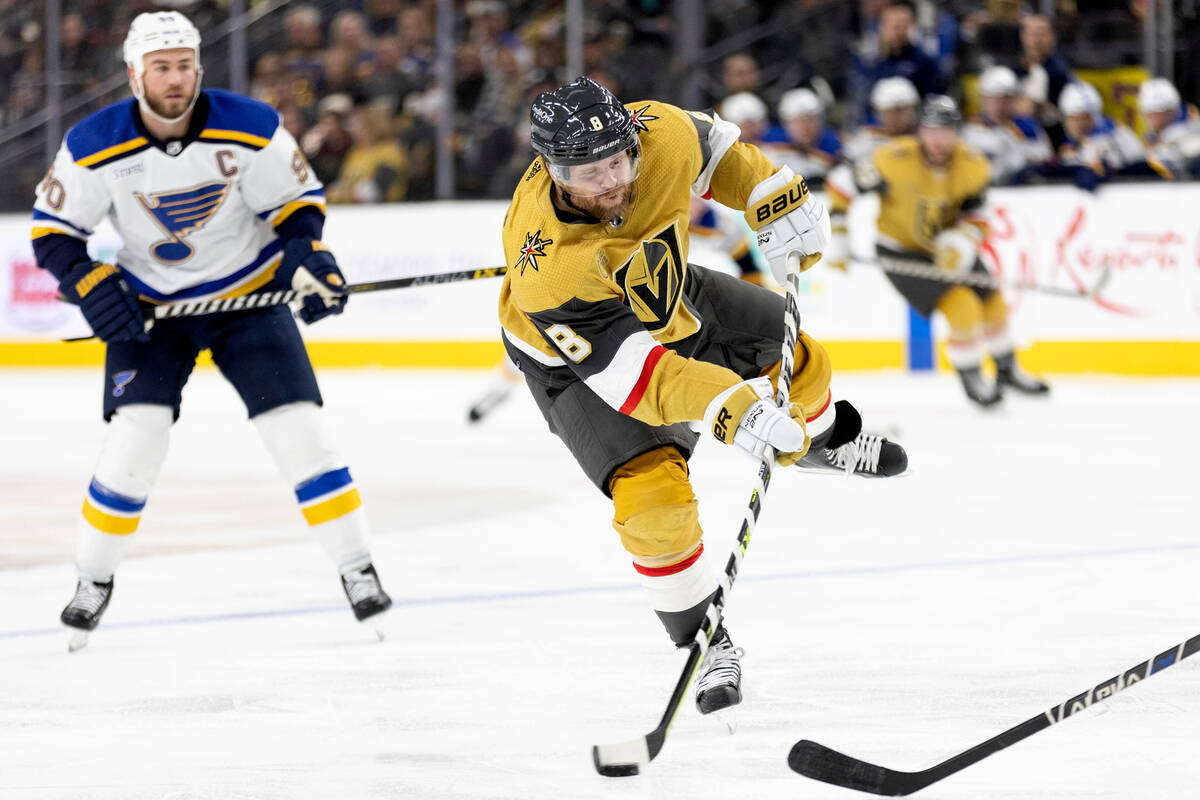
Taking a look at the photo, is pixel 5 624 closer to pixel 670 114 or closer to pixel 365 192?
pixel 670 114

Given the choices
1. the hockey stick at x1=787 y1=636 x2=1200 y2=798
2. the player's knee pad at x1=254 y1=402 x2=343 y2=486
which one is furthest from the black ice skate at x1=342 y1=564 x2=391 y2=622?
the hockey stick at x1=787 y1=636 x2=1200 y2=798

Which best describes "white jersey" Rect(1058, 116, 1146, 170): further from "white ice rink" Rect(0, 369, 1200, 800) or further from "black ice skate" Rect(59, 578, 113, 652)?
"black ice skate" Rect(59, 578, 113, 652)

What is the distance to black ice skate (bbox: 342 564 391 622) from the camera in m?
3.02

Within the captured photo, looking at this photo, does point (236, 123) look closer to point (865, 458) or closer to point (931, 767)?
point (865, 458)

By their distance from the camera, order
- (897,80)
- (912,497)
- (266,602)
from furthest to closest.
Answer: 1. (897,80)
2. (912,497)
3. (266,602)

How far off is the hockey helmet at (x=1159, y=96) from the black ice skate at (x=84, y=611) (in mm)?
6090

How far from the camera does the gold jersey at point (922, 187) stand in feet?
22.6

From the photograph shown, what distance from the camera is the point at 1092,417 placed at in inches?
251

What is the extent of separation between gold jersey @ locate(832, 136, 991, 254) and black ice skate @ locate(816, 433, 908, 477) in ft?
13.3

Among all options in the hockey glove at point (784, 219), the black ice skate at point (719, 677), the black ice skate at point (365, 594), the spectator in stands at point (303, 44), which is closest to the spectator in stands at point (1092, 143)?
the spectator in stands at point (303, 44)

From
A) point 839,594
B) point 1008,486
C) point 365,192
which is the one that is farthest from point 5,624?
point 365,192

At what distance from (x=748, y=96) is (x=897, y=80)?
2.38 feet

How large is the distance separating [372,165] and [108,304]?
6.33m

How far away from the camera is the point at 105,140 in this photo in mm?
3029
